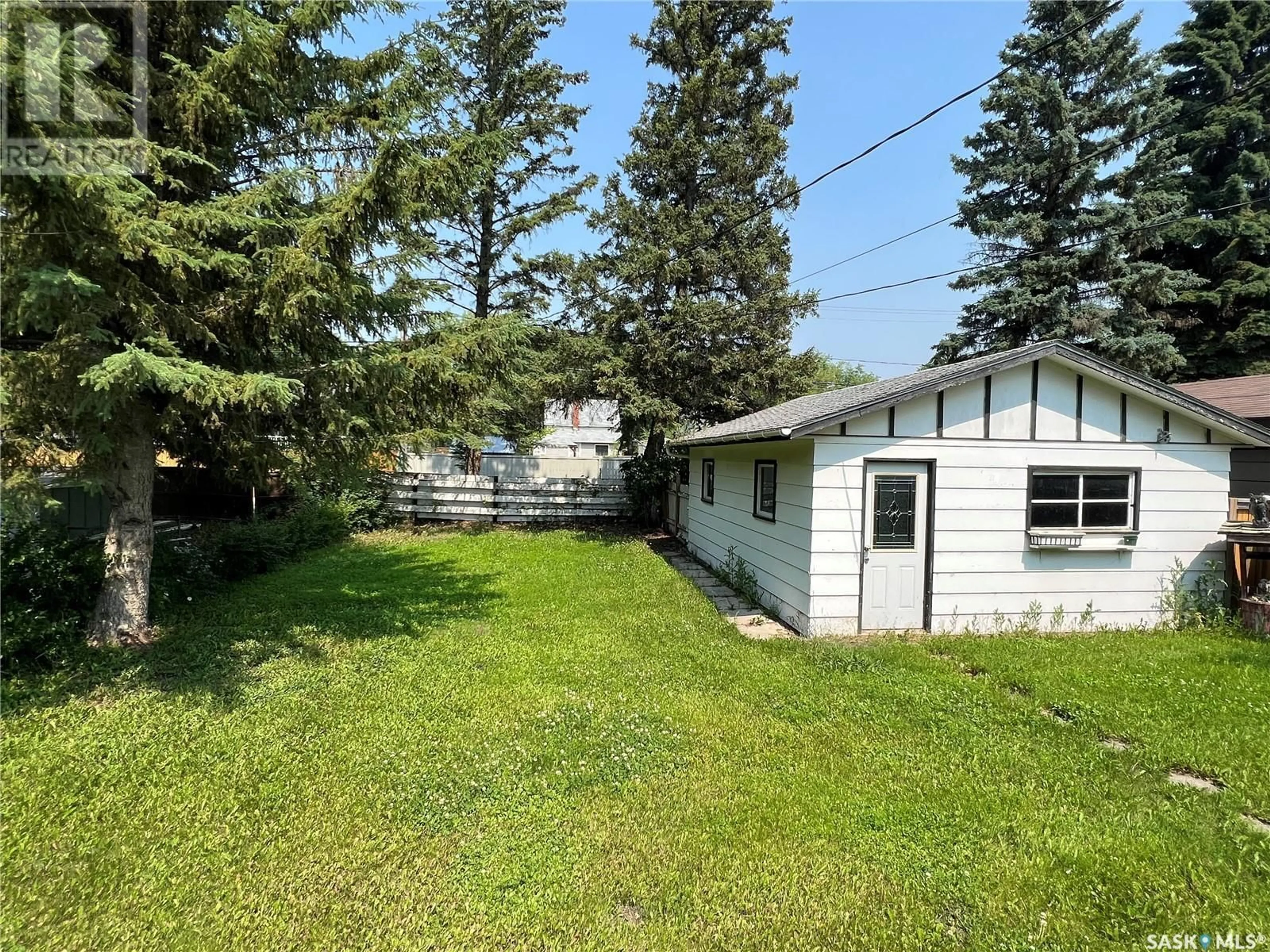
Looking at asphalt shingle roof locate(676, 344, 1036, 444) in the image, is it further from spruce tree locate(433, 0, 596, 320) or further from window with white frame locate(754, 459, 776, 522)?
spruce tree locate(433, 0, 596, 320)

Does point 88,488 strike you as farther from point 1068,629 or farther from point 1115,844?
point 1068,629

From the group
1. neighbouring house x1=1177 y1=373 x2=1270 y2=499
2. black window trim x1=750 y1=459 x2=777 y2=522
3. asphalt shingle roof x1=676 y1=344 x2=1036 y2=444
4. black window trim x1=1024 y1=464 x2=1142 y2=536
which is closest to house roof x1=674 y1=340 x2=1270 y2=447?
asphalt shingle roof x1=676 y1=344 x2=1036 y2=444

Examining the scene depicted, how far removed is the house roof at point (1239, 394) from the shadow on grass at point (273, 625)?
10.7 meters

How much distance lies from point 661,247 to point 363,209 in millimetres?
8949

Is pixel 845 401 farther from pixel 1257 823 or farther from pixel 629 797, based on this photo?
pixel 629 797

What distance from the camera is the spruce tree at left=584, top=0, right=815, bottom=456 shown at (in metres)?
12.5

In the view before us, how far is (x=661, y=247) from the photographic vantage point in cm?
1248

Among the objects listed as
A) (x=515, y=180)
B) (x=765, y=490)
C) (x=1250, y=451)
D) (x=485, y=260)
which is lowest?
(x=765, y=490)

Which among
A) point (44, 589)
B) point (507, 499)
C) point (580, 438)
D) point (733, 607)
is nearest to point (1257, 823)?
point (733, 607)

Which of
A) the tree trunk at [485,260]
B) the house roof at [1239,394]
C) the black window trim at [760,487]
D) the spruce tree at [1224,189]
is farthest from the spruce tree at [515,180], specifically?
the spruce tree at [1224,189]

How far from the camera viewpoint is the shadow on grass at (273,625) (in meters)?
4.40

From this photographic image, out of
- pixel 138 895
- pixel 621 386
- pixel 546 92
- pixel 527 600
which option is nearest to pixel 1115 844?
pixel 138 895

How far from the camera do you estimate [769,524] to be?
7336mm

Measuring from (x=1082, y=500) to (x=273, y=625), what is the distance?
9.06 meters
